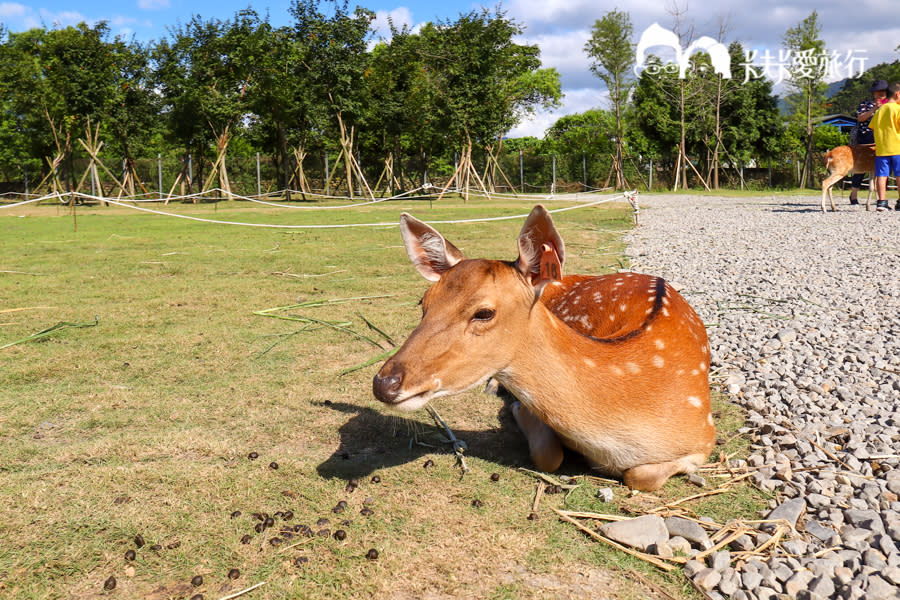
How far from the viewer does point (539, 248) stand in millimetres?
2707

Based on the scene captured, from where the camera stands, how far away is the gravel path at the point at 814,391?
2514 millimetres

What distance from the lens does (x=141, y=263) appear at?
33.6 ft

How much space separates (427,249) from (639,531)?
4.71ft

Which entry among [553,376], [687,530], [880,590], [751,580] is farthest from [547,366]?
[880,590]

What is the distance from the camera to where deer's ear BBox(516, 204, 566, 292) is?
8.48 ft

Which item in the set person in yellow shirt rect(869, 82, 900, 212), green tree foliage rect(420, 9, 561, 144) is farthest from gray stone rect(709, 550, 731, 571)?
green tree foliage rect(420, 9, 561, 144)

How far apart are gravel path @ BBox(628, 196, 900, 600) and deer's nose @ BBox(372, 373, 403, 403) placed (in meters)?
1.28

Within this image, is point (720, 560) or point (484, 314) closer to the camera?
point (720, 560)

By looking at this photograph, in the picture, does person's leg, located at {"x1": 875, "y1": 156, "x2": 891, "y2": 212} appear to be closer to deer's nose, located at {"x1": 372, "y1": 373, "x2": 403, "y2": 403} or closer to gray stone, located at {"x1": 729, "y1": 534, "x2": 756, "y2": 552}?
gray stone, located at {"x1": 729, "y1": 534, "x2": 756, "y2": 552}

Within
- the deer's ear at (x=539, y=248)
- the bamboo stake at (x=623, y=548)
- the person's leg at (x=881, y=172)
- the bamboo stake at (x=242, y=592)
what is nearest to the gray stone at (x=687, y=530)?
the bamboo stake at (x=623, y=548)

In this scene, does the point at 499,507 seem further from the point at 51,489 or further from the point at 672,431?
the point at 51,489

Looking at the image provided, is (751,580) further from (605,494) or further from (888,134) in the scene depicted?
(888,134)

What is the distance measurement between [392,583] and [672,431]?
4.81 feet

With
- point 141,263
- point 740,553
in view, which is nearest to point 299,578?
point 740,553
